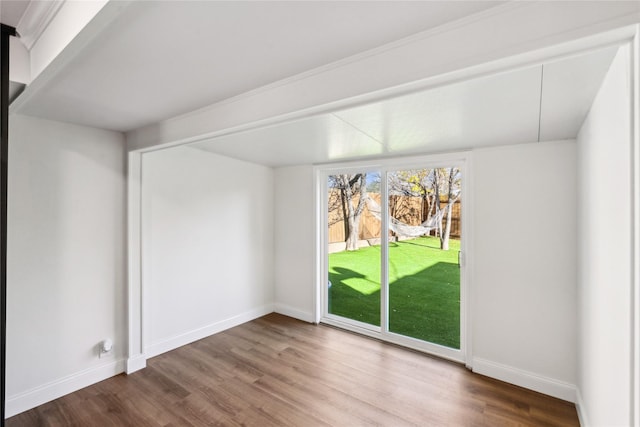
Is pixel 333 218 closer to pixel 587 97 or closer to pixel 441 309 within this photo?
pixel 441 309

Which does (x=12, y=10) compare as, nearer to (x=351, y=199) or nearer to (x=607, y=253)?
(x=607, y=253)

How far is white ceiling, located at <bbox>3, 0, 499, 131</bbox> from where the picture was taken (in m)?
1.10

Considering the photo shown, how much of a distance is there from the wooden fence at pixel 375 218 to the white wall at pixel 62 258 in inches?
96.8

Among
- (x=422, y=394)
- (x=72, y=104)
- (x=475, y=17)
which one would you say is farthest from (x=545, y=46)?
(x=72, y=104)

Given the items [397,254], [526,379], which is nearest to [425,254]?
[397,254]

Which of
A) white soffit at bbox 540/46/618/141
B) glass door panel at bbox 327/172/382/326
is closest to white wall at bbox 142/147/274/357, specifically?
glass door panel at bbox 327/172/382/326

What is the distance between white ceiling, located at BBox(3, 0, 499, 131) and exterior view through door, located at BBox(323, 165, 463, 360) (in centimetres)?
228

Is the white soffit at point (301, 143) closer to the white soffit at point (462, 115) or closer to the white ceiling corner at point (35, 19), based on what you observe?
the white soffit at point (462, 115)

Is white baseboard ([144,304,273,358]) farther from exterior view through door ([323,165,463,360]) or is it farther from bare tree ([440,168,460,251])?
bare tree ([440,168,460,251])

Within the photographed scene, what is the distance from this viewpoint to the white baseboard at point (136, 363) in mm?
2842

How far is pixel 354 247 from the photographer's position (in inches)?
159

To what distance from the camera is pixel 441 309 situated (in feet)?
10.9

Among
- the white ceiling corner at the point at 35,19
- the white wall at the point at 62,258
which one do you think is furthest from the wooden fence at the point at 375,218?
the white ceiling corner at the point at 35,19

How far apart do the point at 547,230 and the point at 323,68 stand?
234cm
